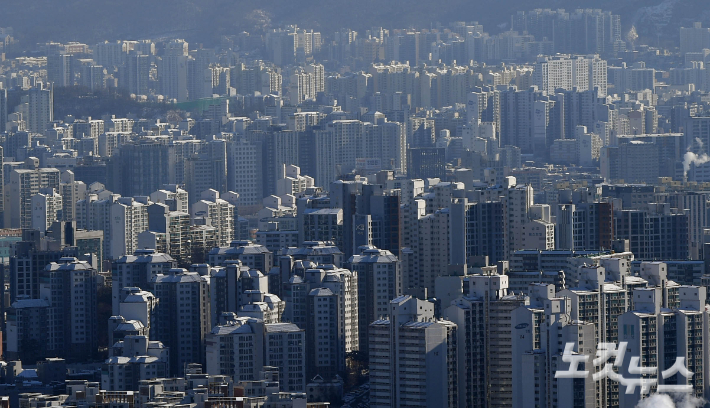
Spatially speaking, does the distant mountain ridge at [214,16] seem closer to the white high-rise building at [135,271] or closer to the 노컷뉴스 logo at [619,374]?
the white high-rise building at [135,271]

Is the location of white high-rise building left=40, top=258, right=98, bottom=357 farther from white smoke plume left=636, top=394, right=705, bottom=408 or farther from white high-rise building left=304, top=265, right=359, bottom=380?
white smoke plume left=636, top=394, right=705, bottom=408

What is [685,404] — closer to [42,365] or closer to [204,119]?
[42,365]

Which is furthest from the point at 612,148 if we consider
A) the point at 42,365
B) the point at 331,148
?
the point at 42,365

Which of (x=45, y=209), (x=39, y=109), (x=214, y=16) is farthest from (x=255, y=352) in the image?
(x=214, y=16)

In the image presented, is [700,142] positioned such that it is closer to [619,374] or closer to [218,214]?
[218,214]

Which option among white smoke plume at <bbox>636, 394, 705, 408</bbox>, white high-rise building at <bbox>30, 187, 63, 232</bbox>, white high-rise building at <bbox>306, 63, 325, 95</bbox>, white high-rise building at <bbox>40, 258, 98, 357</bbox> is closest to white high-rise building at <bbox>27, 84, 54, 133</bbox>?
white high-rise building at <bbox>306, 63, 325, 95</bbox>

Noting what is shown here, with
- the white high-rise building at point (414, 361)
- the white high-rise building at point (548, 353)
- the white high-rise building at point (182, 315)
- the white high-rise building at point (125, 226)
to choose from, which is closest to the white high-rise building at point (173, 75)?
the white high-rise building at point (125, 226)
